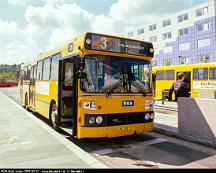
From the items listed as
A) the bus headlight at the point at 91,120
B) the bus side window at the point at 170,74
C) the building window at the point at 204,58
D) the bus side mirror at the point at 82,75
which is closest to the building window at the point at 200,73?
the bus side window at the point at 170,74

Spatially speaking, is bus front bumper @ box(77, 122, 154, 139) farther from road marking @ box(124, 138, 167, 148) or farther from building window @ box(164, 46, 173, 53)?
building window @ box(164, 46, 173, 53)

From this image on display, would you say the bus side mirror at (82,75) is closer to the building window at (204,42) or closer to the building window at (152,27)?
the building window at (204,42)

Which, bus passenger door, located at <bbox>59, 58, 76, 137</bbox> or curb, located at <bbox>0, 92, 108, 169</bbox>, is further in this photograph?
bus passenger door, located at <bbox>59, 58, 76, 137</bbox>

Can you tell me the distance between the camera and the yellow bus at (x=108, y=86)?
273 inches

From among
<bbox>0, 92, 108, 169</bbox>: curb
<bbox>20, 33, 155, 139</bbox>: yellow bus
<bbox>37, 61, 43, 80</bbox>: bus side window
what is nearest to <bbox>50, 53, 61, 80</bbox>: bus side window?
<bbox>20, 33, 155, 139</bbox>: yellow bus

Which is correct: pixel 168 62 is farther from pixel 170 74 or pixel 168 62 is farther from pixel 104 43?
pixel 104 43

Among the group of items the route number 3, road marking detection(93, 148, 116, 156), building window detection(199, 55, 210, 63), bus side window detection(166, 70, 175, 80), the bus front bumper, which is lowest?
road marking detection(93, 148, 116, 156)

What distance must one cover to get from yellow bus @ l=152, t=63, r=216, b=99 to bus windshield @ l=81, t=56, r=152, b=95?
8.66 meters

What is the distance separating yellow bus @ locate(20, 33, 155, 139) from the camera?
6.95 m

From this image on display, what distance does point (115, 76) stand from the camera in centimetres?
725

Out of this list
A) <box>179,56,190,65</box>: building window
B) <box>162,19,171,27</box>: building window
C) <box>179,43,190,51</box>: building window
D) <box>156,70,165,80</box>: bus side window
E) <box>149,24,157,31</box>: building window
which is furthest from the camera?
<box>149,24,157,31</box>: building window

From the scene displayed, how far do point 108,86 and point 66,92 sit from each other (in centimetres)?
240

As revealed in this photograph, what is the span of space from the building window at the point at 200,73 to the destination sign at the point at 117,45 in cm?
1209

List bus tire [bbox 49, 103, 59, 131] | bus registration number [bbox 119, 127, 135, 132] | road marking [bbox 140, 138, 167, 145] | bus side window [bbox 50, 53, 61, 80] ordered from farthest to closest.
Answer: bus side window [bbox 50, 53, 61, 80]
bus tire [bbox 49, 103, 59, 131]
road marking [bbox 140, 138, 167, 145]
bus registration number [bbox 119, 127, 135, 132]
